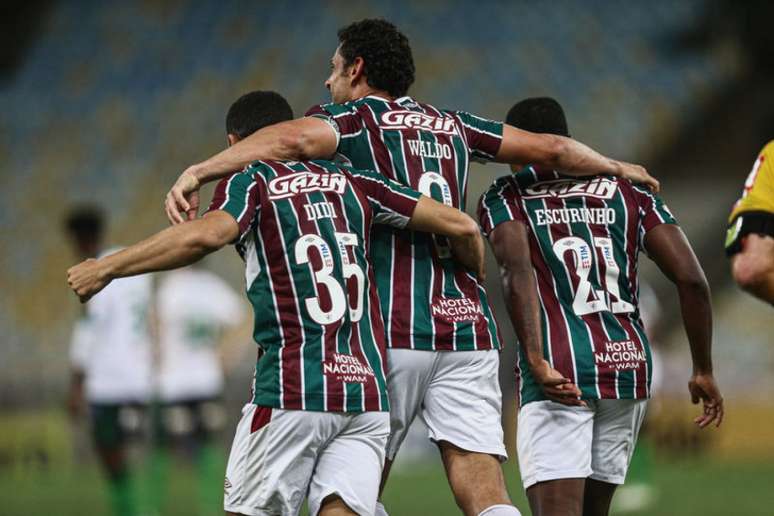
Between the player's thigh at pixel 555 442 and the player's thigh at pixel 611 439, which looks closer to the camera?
the player's thigh at pixel 555 442

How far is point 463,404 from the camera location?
4137 mm

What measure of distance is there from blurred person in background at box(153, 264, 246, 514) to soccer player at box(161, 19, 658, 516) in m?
4.69

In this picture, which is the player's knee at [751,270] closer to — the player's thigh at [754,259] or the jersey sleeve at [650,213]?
the player's thigh at [754,259]

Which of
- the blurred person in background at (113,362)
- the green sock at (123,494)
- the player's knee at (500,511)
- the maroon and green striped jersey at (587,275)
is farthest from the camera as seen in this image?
the blurred person in background at (113,362)

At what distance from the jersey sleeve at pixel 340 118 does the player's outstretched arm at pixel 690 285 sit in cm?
117

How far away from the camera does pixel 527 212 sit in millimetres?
4309

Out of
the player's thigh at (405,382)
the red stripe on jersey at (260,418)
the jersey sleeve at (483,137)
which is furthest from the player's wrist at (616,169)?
the red stripe on jersey at (260,418)

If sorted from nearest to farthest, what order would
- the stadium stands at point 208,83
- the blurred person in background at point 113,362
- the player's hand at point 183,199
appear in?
A: the player's hand at point 183,199
the blurred person in background at point 113,362
the stadium stands at point 208,83

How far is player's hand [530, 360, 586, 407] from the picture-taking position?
4117 mm

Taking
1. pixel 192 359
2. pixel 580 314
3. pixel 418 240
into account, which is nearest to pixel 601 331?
pixel 580 314

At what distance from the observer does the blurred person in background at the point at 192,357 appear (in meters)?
8.73

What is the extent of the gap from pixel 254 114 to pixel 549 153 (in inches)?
43.0

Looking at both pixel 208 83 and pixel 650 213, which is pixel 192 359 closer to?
pixel 650 213

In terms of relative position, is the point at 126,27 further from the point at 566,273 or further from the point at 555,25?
the point at 566,273
